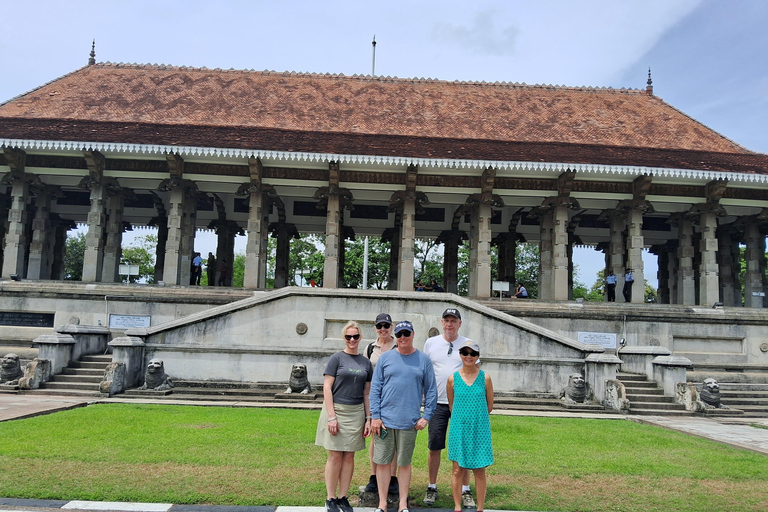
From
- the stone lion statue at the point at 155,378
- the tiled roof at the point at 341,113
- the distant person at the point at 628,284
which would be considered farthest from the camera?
the distant person at the point at 628,284

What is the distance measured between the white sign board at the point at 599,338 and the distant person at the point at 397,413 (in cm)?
1245

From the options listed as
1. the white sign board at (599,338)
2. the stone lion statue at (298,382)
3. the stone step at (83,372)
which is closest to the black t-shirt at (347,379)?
the stone lion statue at (298,382)

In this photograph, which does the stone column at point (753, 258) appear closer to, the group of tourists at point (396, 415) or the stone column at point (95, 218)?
the group of tourists at point (396, 415)

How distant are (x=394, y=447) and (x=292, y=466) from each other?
5.77 ft

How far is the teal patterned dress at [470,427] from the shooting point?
4863 millimetres

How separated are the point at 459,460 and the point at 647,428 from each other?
21.0ft

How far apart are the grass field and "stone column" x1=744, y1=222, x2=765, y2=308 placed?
1598 cm

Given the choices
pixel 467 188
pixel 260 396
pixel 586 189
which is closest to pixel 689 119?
pixel 586 189

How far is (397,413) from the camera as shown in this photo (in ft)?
16.2

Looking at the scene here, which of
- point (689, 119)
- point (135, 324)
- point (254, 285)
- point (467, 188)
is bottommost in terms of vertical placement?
point (135, 324)

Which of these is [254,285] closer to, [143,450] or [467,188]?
[467,188]

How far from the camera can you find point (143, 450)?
675 cm

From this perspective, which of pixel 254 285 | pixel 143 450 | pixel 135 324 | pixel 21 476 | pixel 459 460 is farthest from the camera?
pixel 254 285

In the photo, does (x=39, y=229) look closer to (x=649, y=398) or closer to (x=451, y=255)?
(x=451, y=255)
